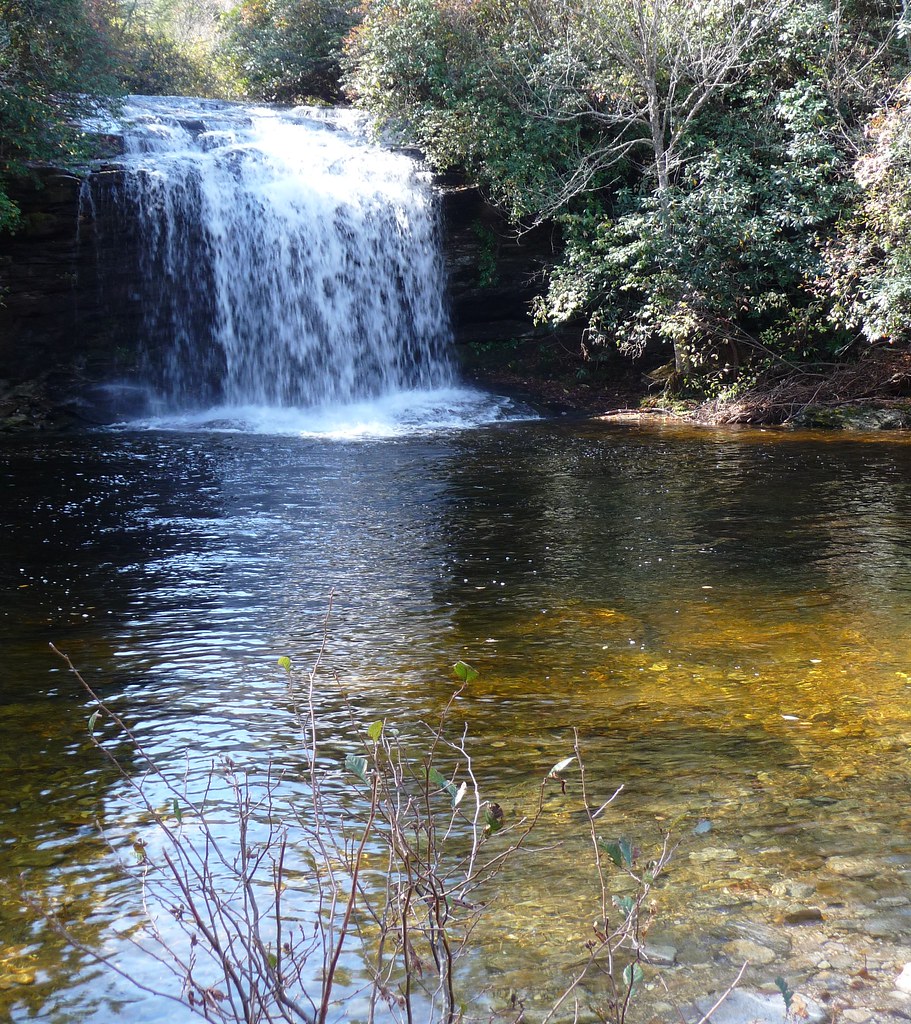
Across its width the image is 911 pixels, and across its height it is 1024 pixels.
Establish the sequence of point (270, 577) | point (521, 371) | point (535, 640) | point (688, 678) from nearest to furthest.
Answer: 1. point (688, 678)
2. point (535, 640)
3. point (270, 577)
4. point (521, 371)

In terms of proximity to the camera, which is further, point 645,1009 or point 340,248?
point 340,248

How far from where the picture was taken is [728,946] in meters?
2.40

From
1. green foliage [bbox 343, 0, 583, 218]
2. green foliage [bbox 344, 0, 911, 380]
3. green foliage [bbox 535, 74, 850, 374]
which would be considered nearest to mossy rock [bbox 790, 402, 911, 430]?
green foliage [bbox 344, 0, 911, 380]

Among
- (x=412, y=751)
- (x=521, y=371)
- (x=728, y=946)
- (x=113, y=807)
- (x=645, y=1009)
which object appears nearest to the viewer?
(x=645, y=1009)

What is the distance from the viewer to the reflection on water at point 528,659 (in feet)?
8.69

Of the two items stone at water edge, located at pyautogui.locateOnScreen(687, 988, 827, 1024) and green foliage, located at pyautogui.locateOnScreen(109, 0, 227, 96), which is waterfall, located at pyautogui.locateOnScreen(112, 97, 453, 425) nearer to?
green foliage, located at pyautogui.locateOnScreen(109, 0, 227, 96)

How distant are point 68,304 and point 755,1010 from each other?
50.8ft

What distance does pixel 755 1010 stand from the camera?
2.17 m

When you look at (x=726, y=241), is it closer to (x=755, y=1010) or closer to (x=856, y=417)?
(x=856, y=417)

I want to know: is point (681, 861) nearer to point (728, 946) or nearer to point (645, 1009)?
point (728, 946)

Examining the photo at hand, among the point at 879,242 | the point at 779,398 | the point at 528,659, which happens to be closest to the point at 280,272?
the point at 779,398

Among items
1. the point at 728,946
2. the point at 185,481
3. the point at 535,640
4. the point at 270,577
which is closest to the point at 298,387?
the point at 185,481

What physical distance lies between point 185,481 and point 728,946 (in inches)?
328

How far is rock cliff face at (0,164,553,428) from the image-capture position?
14.6 meters
